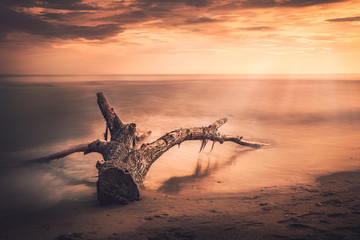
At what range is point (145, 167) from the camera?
526 centimetres

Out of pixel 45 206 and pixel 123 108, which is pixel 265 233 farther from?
pixel 123 108

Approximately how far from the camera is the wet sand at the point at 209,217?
292cm

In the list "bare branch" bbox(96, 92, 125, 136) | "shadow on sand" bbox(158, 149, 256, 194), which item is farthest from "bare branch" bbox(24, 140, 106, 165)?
"shadow on sand" bbox(158, 149, 256, 194)

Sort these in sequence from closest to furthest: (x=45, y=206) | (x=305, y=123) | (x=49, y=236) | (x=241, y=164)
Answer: (x=49, y=236), (x=45, y=206), (x=241, y=164), (x=305, y=123)

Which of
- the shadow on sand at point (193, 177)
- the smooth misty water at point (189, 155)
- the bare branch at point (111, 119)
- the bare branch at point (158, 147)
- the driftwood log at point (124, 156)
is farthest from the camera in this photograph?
the bare branch at point (111, 119)

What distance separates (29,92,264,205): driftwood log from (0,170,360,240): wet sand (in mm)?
243

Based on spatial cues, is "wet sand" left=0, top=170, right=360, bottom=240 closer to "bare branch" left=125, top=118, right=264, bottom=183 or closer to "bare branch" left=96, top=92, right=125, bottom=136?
"bare branch" left=125, top=118, right=264, bottom=183

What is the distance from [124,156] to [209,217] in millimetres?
2437

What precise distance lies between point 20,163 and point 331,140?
395 inches

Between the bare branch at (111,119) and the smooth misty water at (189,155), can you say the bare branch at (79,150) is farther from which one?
the bare branch at (111,119)

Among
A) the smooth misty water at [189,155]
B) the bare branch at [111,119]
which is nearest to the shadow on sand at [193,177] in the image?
the smooth misty water at [189,155]

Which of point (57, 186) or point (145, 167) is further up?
point (145, 167)

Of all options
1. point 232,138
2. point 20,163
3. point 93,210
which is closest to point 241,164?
point 232,138

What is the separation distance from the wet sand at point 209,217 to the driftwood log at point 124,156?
0.24m
